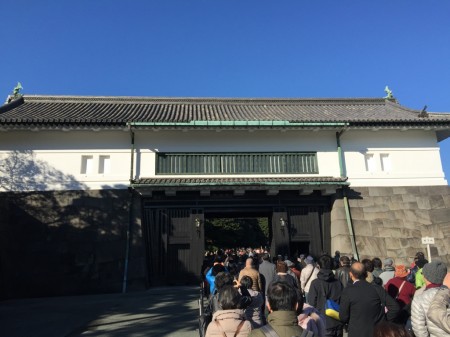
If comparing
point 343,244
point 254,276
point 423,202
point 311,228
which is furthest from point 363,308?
point 423,202

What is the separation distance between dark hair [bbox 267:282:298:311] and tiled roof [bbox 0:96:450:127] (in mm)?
11753

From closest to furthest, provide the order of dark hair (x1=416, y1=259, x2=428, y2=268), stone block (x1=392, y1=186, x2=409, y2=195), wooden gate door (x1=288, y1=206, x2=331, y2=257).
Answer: dark hair (x1=416, y1=259, x2=428, y2=268)
wooden gate door (x1=288, y1=206, x2=331, y2=257)
stone block (x1=392, y1=186, x2=409, y2=195)

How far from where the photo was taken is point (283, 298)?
2979mm

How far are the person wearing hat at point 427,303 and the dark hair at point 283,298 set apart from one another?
4.73 feet

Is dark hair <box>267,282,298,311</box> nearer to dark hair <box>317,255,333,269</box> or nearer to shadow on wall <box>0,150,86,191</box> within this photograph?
dark hair <box>317,255,333,269</box>

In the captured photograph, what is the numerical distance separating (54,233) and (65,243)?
0.60 m

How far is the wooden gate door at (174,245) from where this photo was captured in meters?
13.6

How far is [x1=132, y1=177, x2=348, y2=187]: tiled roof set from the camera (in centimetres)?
1325

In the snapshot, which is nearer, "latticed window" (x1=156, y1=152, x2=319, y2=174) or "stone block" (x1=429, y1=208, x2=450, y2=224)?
"stone block" (x1=429, y1=208, x2=450, y2=224)

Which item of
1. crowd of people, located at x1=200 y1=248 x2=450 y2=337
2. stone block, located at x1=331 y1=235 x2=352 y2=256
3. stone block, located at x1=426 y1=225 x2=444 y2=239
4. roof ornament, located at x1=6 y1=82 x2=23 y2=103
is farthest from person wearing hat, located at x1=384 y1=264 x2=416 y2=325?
roof ornament, located at x1=6 y1=82 x2=23 y2=103

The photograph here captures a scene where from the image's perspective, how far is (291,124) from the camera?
1418 centimetres

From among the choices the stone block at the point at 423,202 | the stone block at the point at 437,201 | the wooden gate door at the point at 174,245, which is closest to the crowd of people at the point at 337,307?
the wooden gate door at the point at 174,245

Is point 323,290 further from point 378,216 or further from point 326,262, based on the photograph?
point 378,216

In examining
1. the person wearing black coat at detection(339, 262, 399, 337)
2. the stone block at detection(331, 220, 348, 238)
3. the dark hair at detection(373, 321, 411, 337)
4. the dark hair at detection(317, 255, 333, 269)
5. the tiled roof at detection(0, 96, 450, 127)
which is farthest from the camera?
the tiled roof at detection(0, 96, 450, 127)
